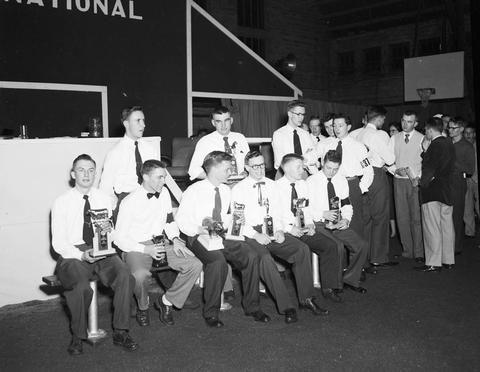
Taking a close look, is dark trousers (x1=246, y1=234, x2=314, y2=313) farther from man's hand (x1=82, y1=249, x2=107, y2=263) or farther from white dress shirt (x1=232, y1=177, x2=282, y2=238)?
man's hand (x1=82, y1=249, x2=107, y2=263)

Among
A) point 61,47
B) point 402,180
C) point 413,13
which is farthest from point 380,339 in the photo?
point 413,13

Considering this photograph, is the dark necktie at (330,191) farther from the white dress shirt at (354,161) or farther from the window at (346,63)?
the window at (346,63)

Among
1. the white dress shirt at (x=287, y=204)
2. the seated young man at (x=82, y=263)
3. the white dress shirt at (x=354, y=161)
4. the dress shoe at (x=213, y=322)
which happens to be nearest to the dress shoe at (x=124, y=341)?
the seated young man at (x=82, y=263)

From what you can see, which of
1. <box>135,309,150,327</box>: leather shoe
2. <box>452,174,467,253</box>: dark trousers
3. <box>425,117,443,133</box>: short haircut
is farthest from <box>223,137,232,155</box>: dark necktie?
<box>452,174,467,253</box>: dark trousers

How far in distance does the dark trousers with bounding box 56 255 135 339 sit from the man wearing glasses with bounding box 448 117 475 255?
15.2 ft

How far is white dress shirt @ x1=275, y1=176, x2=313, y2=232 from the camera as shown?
544 cm

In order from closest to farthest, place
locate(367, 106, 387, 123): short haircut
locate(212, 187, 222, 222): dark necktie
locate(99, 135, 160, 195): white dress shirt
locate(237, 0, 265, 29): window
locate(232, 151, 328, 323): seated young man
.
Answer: locate(212, 187, 222, 222): dark necktie, locate(232, 151, 328, 323): seated young man, locate(99, 135, 160, 195): white dress shirt, locate(367, 106, 387, 123): short haircut, locate(237, 0, 265, 29): window

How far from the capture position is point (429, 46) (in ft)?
70.3

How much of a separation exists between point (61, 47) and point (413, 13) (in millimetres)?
16254

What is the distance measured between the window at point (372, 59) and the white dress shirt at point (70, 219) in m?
20.5

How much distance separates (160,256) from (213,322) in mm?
765

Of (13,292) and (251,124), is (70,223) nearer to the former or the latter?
(13,292)

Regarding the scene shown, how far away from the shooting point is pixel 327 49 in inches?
955

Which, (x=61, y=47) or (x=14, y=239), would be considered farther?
(x=61, y=47)
